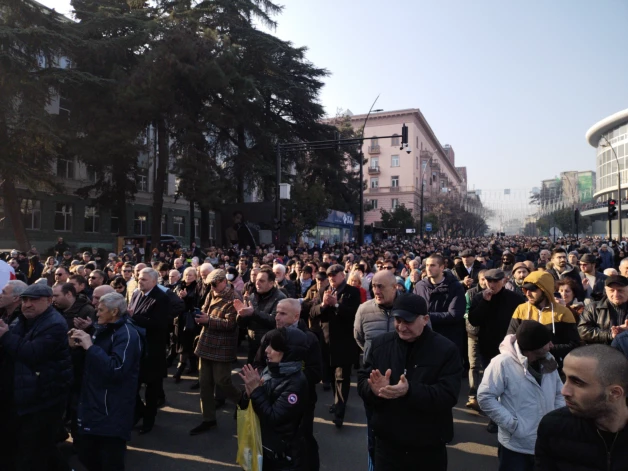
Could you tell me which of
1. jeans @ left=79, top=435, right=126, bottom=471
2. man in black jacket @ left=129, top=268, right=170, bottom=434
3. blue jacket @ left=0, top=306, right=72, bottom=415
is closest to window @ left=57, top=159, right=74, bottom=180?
A: man in black jacket @ left=129, top=268, right=170, bottom=434

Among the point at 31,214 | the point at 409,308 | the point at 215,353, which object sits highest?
the point at 31,214

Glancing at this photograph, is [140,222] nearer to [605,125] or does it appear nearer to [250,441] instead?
[250,441]

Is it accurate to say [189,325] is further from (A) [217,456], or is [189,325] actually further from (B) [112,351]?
(B) [112,351]

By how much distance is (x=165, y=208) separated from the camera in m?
43.7

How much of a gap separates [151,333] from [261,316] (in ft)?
5.19

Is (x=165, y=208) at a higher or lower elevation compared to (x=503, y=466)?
higher

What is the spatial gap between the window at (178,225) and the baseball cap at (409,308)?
145 ft

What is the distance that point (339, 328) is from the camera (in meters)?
5.73

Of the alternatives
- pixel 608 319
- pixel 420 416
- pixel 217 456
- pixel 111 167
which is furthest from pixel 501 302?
pixel 111 167

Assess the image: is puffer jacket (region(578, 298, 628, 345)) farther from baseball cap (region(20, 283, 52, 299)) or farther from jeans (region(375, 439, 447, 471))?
baseball cap (region(20, 283, 52, 299))

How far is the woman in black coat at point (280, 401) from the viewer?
10.2 feet

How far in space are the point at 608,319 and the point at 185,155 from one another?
22.9 m

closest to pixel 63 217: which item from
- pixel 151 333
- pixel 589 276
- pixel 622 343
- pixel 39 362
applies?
pixel 151 333

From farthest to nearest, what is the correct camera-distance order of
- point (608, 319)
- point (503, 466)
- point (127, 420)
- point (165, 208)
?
point (165, 208), point (608, 319), point (127, 420), point (503, 466)
